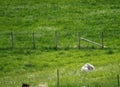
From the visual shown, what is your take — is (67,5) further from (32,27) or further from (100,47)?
(100,47)

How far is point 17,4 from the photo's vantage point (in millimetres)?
86000

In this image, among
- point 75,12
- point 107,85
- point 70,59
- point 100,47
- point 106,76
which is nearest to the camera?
point 107,85

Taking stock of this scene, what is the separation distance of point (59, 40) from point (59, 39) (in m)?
0.61

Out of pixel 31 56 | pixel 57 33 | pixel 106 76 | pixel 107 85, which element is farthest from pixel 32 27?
pixel 107 85

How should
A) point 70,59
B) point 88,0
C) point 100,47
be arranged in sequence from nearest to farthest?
point 70,59 → point 100,47 → point 88,0

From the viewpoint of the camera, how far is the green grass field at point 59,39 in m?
39.7

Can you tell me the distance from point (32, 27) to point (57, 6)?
522 inches

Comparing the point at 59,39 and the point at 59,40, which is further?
the point at 59,39

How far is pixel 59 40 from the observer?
6366cm

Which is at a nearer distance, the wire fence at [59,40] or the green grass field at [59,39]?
the green grass field at [59,39]

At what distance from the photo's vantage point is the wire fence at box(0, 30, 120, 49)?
196 feet

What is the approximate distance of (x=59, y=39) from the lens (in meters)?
64.2

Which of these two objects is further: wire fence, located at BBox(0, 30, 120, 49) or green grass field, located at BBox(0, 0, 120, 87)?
wire fence, located at BBox(0, 30, 120, 49)

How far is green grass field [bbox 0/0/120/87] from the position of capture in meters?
39.7
